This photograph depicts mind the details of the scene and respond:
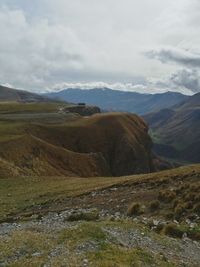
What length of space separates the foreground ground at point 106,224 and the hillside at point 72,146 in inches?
1154

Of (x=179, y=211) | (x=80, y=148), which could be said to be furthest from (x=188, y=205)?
Result: (x=80, y=148)

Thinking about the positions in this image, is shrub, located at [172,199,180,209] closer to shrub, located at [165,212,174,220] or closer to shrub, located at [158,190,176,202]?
shrub, located at [158,190,176,202]

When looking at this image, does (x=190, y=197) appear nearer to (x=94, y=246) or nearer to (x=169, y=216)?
(x=169, y=216)

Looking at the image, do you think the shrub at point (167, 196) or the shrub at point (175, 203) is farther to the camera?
the shrub at point (167, 196)

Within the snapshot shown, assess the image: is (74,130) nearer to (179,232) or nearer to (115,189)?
(115,189)

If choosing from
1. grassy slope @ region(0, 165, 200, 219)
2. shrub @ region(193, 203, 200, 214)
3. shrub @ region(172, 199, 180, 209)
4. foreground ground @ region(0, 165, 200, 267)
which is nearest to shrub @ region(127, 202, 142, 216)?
foreground ground @ region(0, 165, 200, 267)

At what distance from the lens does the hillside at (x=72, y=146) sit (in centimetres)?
10069

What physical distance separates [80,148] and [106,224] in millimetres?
120799

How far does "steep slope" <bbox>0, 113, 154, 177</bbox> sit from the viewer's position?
102 metres

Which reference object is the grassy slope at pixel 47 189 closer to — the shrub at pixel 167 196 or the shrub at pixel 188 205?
the shrub at pixel 167 196

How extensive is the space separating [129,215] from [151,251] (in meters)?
12.1

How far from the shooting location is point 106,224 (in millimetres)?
29750

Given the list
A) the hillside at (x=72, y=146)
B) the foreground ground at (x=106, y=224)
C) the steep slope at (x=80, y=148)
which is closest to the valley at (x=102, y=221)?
the foreground ground at (x=106, y=224)

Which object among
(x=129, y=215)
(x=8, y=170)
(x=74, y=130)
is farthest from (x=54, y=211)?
(x=74, y=130)
